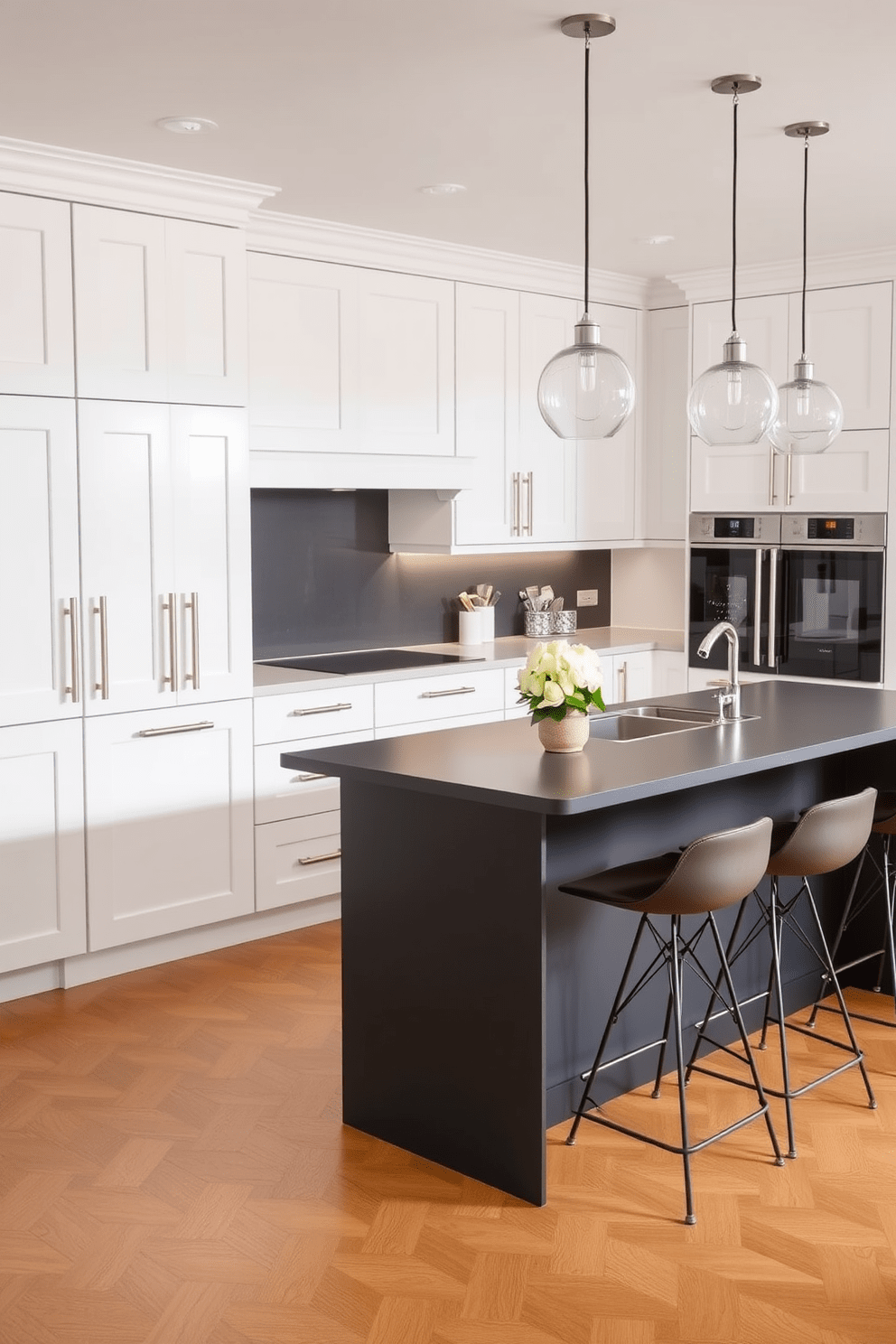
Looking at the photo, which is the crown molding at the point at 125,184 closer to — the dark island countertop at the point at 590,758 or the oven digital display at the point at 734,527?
the dark island countertop at the point at 590,758

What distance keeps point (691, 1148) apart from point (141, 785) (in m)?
2.28

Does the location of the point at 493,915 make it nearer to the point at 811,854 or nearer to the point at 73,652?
the point at 811,854

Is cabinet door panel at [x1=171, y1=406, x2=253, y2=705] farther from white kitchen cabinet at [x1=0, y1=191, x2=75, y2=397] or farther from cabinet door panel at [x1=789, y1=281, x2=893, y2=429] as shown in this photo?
cabinet door panel at [x1=789, y1=281, x2=893, y2=429]

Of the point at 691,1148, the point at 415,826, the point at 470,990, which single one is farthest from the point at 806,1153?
the point at 415,826

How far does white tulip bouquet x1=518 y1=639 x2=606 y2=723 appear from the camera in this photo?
10.9 ft

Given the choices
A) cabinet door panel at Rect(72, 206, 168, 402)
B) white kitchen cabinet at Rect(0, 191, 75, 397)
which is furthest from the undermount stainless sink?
white kitchen cabinet at Rect(0, 191, 75, 397)

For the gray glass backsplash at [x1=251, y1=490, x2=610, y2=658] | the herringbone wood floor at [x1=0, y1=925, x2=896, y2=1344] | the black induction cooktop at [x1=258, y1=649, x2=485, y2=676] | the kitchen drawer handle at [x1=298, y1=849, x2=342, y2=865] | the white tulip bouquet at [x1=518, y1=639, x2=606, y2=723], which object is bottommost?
the herringbone wood floor at [x1=0, y1=925, x2=896, y2=1344]

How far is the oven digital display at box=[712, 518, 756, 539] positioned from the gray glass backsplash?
2.96ft

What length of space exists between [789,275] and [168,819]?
11.6ft

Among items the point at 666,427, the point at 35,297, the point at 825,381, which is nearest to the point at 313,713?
the point at 35,297

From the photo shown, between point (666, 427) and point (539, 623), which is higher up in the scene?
point (666, 427)

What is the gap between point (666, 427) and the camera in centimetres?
659

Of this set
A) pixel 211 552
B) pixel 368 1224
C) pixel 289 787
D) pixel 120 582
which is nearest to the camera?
pixel 368 1224

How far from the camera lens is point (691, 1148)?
3.08m
